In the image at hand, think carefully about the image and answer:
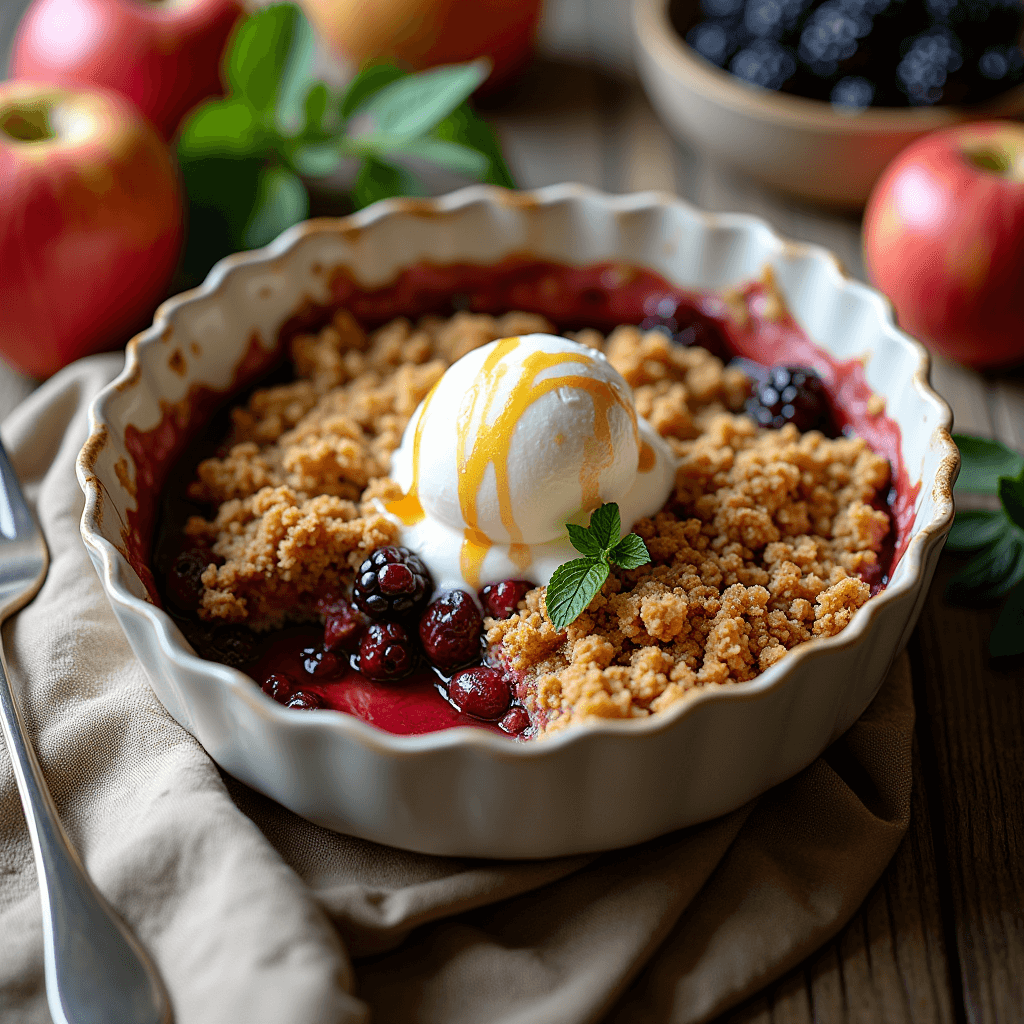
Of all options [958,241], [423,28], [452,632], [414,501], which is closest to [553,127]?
[423,28]

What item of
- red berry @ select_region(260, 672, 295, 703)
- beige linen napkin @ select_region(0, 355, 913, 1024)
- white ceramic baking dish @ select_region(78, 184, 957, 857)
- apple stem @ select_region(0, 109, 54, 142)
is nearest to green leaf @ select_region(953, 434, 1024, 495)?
white ceramic baking dish @ select_region(78, 184, 957, 857)

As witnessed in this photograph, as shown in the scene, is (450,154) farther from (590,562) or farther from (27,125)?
(590,562)

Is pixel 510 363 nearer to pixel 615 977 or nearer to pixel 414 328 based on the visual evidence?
pixel 414 328

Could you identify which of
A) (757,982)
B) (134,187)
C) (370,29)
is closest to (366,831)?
(757,982)

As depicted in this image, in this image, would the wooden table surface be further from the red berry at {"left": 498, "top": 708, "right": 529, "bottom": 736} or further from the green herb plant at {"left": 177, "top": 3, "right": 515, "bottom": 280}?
the green herb plant at {"left": 177, "top": 3, "right": 515, "bottom": 280}

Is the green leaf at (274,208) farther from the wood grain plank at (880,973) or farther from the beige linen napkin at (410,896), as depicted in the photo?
the wood grain plank at (880,973)

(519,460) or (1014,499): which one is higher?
(519,460)

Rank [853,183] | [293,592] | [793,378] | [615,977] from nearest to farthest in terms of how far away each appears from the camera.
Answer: [615,977] < [293,592] < [793,378] < [853,183]
